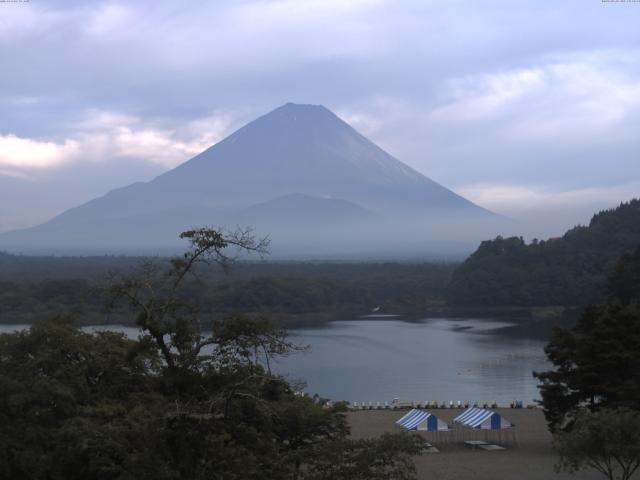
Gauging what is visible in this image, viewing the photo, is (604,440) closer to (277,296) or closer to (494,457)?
(494,457)

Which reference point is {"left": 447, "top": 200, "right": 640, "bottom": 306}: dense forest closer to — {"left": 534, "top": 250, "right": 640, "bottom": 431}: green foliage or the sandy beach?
the sandy beach

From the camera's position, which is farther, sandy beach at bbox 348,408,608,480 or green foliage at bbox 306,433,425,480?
sandy beach at bbox 348,408,608,480

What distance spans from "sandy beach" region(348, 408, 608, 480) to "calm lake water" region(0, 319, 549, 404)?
2013mm

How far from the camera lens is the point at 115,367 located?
694cm

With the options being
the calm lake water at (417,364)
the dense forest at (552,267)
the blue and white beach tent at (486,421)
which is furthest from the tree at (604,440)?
the dense forest at (552,267)

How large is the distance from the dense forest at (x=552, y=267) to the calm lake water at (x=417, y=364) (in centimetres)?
975

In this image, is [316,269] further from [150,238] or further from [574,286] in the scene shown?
[150,238]

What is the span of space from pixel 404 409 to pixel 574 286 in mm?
27710

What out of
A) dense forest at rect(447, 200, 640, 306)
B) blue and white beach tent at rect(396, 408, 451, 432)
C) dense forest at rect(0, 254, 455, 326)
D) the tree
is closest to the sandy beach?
blue and white beach tent at rect(396, 408, 451, 432)

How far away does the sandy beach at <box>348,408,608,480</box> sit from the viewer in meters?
9.52

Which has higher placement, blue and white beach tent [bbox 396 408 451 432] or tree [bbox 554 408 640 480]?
tree [bbox 554 408 640 480]

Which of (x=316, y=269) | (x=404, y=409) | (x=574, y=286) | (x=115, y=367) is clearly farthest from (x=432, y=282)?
(x=115, y=367)

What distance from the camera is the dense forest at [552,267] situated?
40.7 m

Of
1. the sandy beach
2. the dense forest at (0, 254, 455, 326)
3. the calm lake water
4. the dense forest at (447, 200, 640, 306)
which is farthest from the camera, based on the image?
the dense forest at (447, 200, 640, 306)
